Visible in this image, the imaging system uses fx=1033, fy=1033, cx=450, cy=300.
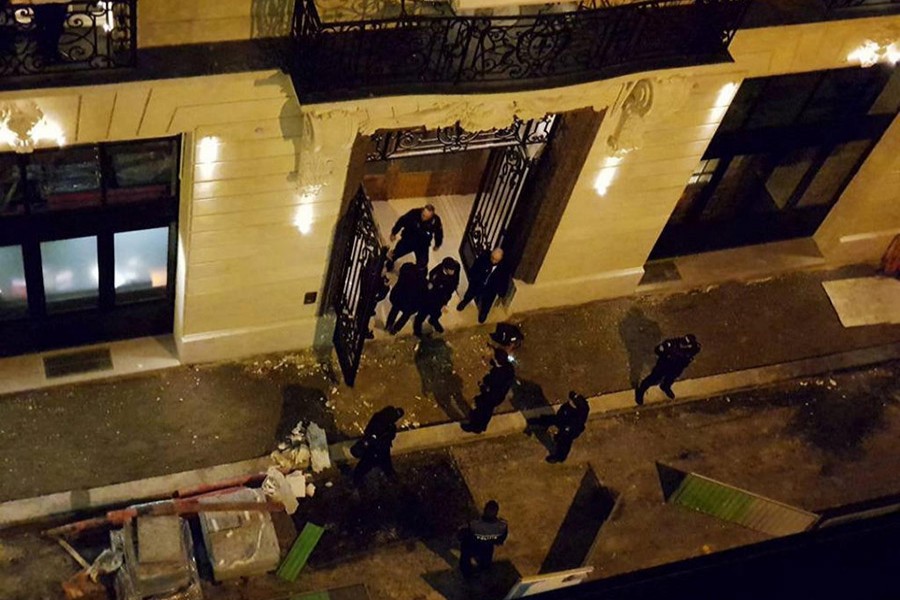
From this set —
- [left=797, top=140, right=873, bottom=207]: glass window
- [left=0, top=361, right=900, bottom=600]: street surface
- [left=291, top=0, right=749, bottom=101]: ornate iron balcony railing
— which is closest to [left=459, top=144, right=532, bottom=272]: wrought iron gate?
[left=291, top=0, right=749, bottom=101]: ornate iron balcony railing

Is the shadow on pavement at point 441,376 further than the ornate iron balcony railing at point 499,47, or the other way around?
the shadow on pavement at point 441,376

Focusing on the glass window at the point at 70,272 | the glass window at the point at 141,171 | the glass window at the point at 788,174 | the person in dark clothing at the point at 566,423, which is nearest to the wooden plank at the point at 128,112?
the glass window at the point at 141,171

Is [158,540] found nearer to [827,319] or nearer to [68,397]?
[68,397]

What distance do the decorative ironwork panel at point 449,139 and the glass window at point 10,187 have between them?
186 inches

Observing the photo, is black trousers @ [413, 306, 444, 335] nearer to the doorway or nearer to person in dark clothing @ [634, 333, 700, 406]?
the doorway

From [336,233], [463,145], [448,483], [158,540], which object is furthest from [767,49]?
[158,540]

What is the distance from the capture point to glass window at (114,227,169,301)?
47.4 feet

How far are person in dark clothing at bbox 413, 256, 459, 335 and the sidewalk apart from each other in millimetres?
1014

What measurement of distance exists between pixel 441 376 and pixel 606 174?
4.17m

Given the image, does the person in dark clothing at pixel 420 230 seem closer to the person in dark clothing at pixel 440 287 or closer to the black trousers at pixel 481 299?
the person in dark clothing at pixel 440 287

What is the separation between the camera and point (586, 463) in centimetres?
1642

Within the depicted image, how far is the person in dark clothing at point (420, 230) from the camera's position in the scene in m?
15.8

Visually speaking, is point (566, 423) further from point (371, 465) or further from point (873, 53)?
point (873, 53)

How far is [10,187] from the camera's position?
13.1 m
